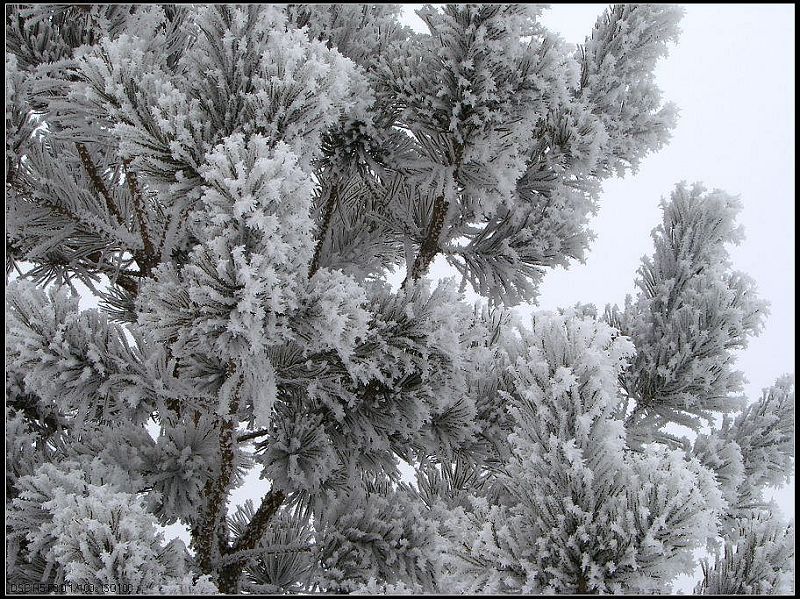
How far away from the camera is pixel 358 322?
2383 millimetres

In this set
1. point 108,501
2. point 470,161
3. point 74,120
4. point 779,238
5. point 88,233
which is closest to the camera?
point 108,501

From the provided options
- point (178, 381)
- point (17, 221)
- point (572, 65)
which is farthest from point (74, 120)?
point (572, 65)

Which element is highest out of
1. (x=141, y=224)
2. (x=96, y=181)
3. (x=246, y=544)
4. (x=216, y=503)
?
(x=96, y=181)

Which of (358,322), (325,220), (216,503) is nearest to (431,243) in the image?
(325,220)

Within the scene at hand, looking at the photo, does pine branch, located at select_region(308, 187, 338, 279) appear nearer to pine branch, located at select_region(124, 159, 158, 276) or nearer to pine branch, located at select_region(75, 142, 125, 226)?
pine branch, located at select_region(124, 159, 158, 276)

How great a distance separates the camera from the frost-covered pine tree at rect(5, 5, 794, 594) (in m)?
2.02

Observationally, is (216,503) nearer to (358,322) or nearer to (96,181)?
(358,322)

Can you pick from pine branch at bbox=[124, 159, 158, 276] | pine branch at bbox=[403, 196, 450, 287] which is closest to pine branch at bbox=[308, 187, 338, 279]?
pine branch at bbox=[403, 196, 450, 287]

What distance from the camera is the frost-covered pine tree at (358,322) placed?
2018 mm

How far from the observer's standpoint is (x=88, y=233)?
3.72 m

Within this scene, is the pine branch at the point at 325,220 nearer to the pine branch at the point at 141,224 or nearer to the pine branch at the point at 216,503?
the pine branch at the point at 141,224

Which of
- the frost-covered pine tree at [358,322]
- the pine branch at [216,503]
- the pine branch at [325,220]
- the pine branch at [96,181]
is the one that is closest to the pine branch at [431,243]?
the frost-covered pine tree at [358,322]

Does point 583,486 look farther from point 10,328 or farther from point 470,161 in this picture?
point 10,328

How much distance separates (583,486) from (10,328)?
2350 mm
